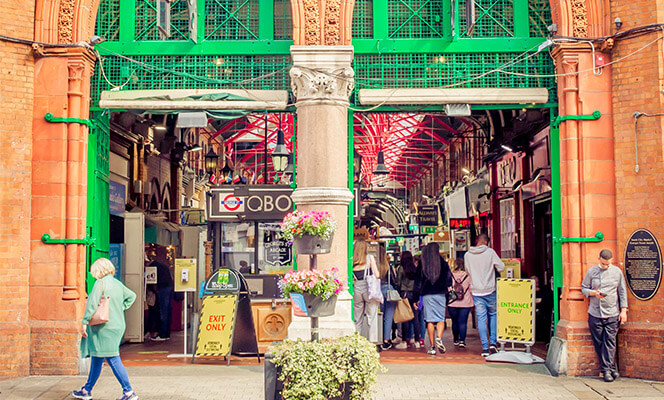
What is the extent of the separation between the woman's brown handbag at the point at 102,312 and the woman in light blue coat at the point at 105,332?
1.3 inches

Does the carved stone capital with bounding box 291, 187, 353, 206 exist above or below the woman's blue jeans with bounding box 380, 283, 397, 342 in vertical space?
above

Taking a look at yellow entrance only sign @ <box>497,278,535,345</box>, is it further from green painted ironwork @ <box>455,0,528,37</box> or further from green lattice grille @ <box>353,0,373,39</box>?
green lattice grille @ <box>353,0,373,39</box>

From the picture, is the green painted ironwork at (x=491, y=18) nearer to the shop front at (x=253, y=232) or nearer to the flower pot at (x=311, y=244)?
the shop front at (x=253, y=232)

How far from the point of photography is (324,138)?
34.6 ft

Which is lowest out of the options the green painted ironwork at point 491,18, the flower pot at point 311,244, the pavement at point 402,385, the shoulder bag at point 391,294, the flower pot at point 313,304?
the pavement at point 402,385

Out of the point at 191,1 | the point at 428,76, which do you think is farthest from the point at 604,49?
the point at 191,1

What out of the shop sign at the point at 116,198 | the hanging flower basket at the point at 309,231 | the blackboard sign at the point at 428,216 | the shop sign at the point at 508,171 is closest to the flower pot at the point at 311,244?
the hanging flower basket at the point at 309,231

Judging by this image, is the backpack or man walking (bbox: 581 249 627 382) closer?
man walking (bbox: 581 249 627 382)

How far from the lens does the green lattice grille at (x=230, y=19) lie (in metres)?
11.4

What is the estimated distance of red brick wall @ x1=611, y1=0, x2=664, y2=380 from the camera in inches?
389

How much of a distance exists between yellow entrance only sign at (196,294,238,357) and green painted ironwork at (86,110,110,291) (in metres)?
1.79

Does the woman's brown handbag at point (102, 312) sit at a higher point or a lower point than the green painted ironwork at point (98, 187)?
lower

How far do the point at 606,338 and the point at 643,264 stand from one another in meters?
1.14

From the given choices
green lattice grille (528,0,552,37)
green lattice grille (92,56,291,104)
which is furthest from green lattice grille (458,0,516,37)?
green lattice grille (92,56,291,104)
